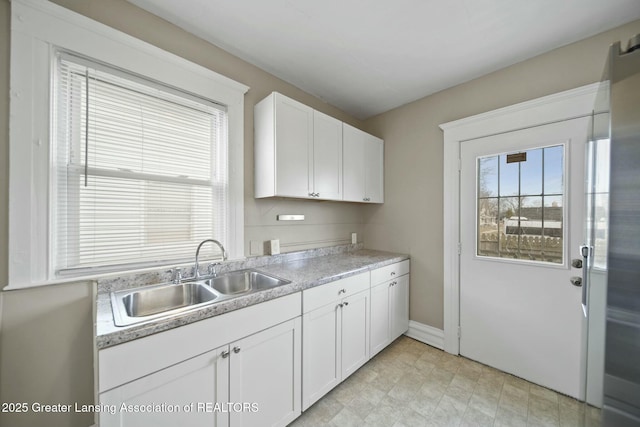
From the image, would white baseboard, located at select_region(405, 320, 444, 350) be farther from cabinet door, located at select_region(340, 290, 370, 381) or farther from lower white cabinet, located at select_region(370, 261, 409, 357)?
cabinet door, located at select_region(340, 290, 370, 381)

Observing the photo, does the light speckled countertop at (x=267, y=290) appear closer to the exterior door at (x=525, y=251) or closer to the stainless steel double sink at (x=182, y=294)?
the stainless steel double sink at (x=182, y=294)

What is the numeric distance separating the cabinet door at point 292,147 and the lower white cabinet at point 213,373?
0.92m

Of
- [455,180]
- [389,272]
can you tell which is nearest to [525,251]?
[455,180]

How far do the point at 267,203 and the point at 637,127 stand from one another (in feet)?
6.83

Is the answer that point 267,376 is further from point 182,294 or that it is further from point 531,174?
point 531,174

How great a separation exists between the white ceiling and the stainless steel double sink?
1796mm

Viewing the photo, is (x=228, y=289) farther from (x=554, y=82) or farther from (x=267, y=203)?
(x=554, y=82)

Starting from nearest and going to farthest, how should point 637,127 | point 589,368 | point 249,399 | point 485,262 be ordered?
point 637,127, point 589,368, point 249,399, point 485,262

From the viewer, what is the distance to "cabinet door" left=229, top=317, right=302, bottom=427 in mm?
1243

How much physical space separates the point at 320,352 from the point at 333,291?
430 mm

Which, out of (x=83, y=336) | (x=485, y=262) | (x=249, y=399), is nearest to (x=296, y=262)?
(x=249, y=399)

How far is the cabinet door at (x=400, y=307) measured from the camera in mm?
2402

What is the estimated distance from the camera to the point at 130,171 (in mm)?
1487

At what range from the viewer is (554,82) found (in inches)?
72.5
